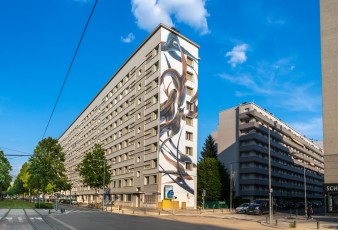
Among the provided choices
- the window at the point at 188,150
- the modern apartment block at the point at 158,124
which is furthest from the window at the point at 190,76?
the window at the point at 188,150

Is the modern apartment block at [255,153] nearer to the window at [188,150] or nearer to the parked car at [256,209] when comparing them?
the window at [188,150]

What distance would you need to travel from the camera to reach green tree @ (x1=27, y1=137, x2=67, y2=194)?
74.1 meters

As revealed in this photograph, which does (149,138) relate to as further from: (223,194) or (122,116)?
(223,194)

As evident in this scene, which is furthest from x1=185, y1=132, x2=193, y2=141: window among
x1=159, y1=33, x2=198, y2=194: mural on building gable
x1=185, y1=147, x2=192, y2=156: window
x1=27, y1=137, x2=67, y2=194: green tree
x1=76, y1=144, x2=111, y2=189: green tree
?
x1=27, y1=137, x2=67, y2=194: green tree

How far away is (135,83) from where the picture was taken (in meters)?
82.2

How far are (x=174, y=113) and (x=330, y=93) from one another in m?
26.8

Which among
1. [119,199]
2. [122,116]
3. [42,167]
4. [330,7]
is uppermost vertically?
[330,7]

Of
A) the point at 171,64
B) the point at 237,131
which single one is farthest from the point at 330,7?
the point at 237,131

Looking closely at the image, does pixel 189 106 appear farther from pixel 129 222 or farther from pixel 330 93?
pixel 129 222

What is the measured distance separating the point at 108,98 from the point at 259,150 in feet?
136

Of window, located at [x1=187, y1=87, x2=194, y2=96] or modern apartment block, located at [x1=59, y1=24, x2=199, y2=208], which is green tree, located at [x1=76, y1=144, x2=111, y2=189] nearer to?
modern apartment block, located at [x1=59, y1=24, x2=199, y2=208]

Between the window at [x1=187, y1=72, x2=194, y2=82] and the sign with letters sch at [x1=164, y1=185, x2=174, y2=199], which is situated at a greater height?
the window at [x1=187, y1=72, x2=194, y2=82]

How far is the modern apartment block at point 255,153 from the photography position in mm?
96938

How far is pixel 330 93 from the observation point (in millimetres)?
65312
